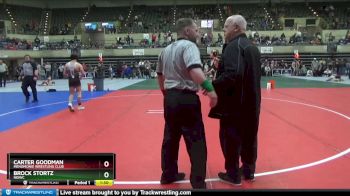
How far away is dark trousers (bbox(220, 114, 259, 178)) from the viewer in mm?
4992

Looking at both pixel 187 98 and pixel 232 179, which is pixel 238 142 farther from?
pixel 187 98

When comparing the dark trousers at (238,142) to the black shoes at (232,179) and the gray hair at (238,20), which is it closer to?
the black shoes at (232,179)

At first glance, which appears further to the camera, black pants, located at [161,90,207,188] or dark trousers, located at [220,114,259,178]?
dark trousers, located at [220,114,259,178]

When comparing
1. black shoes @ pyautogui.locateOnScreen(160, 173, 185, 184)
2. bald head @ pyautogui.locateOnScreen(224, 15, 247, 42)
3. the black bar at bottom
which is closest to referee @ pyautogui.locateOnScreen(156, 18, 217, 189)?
black shoes @ pyautogui.locateOnScreen(160, 173, 185, 184)

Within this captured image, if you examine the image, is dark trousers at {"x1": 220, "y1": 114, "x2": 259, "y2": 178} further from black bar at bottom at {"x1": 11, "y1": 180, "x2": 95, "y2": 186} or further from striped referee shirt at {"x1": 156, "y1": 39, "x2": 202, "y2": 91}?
black bar at bottom at {"x1": 11, "y1": 180, "x2": 95, "y2": 186}

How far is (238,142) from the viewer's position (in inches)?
197

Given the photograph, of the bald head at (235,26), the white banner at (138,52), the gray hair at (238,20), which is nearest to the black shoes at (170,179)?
the bald head at (235,26)

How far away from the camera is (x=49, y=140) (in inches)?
309

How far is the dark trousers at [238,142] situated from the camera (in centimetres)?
499

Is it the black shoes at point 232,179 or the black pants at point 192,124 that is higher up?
the black pants at point 192,124
